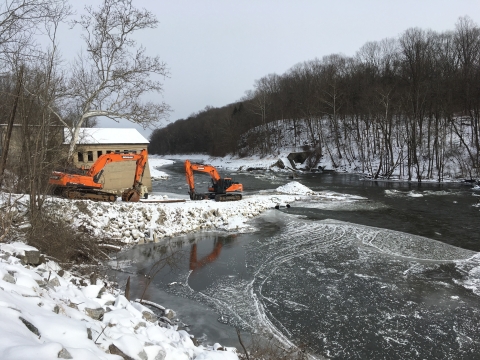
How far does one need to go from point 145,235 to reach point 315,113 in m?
44.3

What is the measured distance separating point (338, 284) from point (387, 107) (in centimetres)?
3042

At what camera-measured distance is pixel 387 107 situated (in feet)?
113

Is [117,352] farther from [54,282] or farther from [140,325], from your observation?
[54,282]

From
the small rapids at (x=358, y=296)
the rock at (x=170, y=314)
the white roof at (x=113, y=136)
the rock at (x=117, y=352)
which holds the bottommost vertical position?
the small rapids at (x=358, y=296)

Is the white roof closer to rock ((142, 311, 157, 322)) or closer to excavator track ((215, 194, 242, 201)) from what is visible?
excavator track ((215, 194, 242, 201))

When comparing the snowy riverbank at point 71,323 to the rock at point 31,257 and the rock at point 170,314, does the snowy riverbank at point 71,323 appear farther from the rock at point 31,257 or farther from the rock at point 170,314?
the rock at point 170,314

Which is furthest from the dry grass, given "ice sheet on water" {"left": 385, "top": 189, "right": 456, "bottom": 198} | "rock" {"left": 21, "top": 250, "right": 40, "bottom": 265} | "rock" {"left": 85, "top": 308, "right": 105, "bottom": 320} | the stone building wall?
"ice sheet on water" {"left": 385, "top": 189, "right": 456, "bottom": 198}

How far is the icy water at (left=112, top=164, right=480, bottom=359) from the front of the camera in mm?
6336

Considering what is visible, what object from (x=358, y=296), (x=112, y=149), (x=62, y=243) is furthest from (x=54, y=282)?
(x=112, y=149)

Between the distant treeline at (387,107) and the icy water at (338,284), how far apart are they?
74.9ft

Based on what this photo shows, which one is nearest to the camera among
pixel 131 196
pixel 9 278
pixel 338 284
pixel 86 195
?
pixel 9 278

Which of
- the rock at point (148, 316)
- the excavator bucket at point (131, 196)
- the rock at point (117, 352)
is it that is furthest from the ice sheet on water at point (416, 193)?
the rock at point (117, 352)

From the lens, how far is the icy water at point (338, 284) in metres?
6.34

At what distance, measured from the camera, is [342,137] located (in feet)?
175
